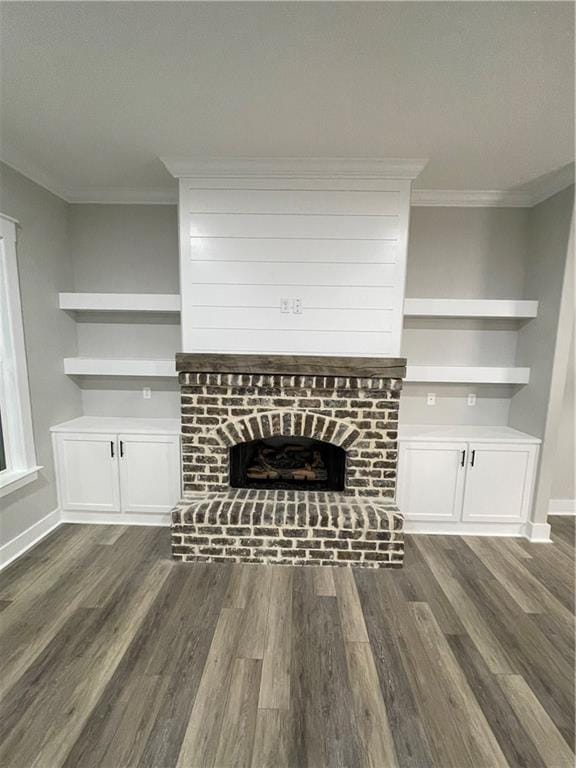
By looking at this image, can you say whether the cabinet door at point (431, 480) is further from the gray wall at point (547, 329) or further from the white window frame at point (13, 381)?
the white window frame at point (13, 381)

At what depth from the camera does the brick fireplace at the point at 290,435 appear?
2410mm

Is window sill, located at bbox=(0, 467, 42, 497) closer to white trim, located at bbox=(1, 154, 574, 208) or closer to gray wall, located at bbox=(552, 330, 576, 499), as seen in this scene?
white trim, located at bbox=(1, 154, 574, 208)

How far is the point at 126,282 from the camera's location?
3104 millimetres

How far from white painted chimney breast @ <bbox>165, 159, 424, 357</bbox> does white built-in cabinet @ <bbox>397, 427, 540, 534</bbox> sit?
3.06 ft

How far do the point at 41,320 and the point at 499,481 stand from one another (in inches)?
153

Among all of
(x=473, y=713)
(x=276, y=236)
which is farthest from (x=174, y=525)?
(x=276, y=236)

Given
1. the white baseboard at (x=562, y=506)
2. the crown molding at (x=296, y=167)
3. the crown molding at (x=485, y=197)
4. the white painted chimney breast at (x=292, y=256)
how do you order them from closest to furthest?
the crown molding at (x=296, y=167), the white painted chimney breast at (x=292, y=256), the crown molding at (x=485, y=197), the white baseboard at (x=562, y=506)

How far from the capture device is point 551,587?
2270mm

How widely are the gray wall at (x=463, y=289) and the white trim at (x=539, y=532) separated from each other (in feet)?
2.87

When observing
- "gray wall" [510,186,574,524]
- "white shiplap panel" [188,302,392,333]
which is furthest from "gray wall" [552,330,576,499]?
"white shiplap panel" [188,302,392,333]

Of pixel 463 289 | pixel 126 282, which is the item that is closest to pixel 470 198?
pixel 463 289

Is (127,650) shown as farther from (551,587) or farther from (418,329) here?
(418,329)

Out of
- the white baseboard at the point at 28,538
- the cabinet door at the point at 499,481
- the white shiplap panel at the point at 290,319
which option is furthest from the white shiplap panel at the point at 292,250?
the white baseboard at the point at 28,538

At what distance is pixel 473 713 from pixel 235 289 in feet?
8.69
